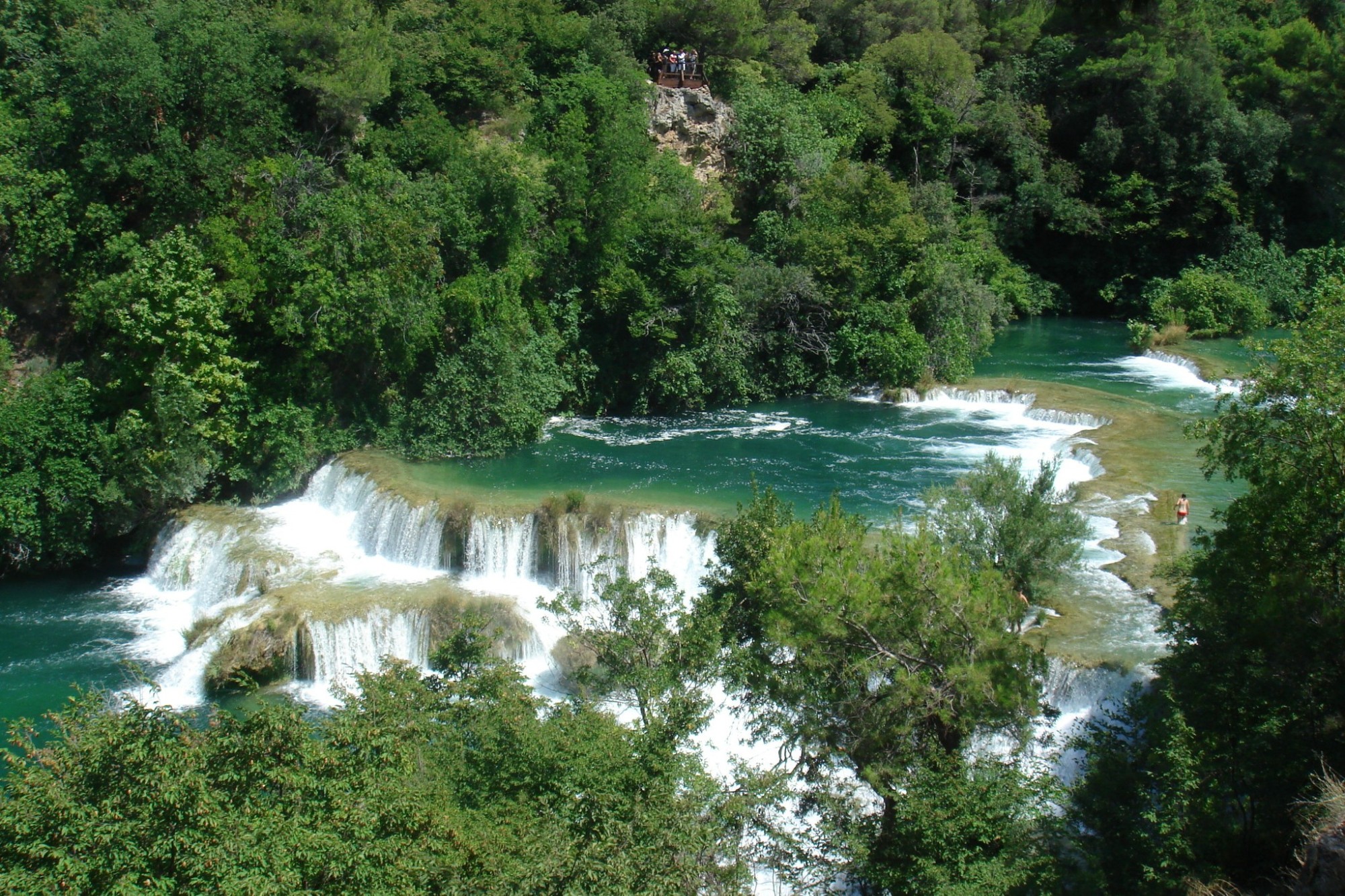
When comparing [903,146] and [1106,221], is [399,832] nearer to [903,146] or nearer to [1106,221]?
[903,146]

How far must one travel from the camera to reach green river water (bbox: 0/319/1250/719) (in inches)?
771

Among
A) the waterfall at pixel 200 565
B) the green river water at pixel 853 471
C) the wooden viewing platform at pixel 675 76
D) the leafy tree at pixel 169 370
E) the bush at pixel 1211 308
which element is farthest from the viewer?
the bush at pixel 1211 308

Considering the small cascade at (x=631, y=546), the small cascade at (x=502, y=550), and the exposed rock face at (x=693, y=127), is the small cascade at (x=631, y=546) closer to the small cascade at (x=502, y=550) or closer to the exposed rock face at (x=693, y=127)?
the small cascade at (x=502, y=550)

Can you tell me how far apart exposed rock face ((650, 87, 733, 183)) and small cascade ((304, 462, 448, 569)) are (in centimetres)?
1820

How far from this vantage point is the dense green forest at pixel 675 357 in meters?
10.5

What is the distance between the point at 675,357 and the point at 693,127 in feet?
36.9

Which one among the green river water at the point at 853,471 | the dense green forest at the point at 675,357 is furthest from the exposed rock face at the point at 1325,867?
the green river water at the point at 853,471

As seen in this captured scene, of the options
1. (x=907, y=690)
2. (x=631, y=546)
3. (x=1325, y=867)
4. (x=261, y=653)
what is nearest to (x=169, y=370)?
(x=261, y=653)

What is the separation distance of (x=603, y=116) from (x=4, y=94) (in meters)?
16.7

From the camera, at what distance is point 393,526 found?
23.3m

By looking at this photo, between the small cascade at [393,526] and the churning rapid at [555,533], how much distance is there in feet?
0.13

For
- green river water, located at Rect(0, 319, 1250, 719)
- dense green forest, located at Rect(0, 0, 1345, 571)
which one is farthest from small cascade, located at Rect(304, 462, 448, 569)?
dense green forest, located at Rect(0, 0, 1345, 571)

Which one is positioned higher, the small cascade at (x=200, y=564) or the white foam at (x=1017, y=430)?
the white foam at (x=1017, y=430)

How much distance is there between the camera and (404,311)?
27.0 metres
